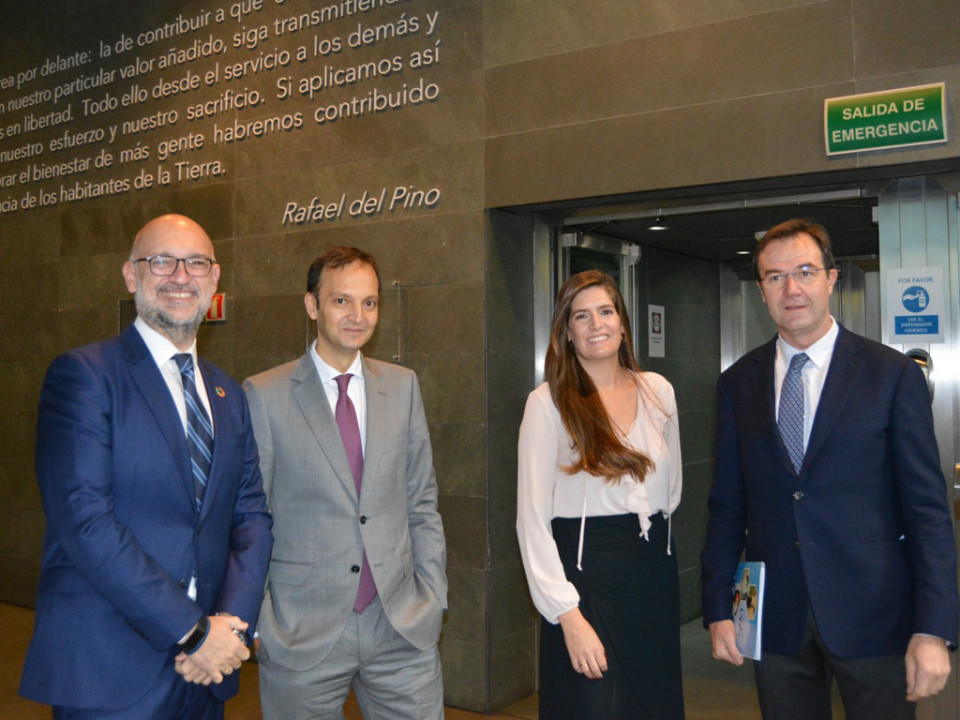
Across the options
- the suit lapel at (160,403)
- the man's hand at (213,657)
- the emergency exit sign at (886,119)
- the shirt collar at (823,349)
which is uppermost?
the emergency exit sign at (886,119)

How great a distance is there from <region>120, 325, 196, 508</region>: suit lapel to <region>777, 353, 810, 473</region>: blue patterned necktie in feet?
5.06

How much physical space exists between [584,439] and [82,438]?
1.30 meters

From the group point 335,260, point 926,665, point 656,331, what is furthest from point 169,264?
point 656,331

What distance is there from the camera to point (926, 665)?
2.12 meters

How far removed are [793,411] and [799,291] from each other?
0.32m

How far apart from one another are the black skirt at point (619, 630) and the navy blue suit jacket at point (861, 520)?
320 mm

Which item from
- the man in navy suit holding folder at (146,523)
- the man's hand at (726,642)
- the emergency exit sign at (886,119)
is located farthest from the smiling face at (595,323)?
the emergency exit sign at (886,119)

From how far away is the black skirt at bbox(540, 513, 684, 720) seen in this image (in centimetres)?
251

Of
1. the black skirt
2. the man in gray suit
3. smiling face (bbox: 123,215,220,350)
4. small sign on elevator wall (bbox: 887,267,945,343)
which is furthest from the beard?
small sign on elevator wall (bbox: 887,267,945,343)

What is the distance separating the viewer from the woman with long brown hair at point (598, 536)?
8.24 feet

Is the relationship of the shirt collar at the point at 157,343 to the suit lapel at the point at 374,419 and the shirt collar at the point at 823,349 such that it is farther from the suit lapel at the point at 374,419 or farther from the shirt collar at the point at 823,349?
the shirt collar at the point at 823,349

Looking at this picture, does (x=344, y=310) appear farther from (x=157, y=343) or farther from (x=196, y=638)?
(x=196, y=638)

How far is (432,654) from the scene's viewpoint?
8.84ft

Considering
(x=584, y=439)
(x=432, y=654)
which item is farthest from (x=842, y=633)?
(x=432, y=654)
